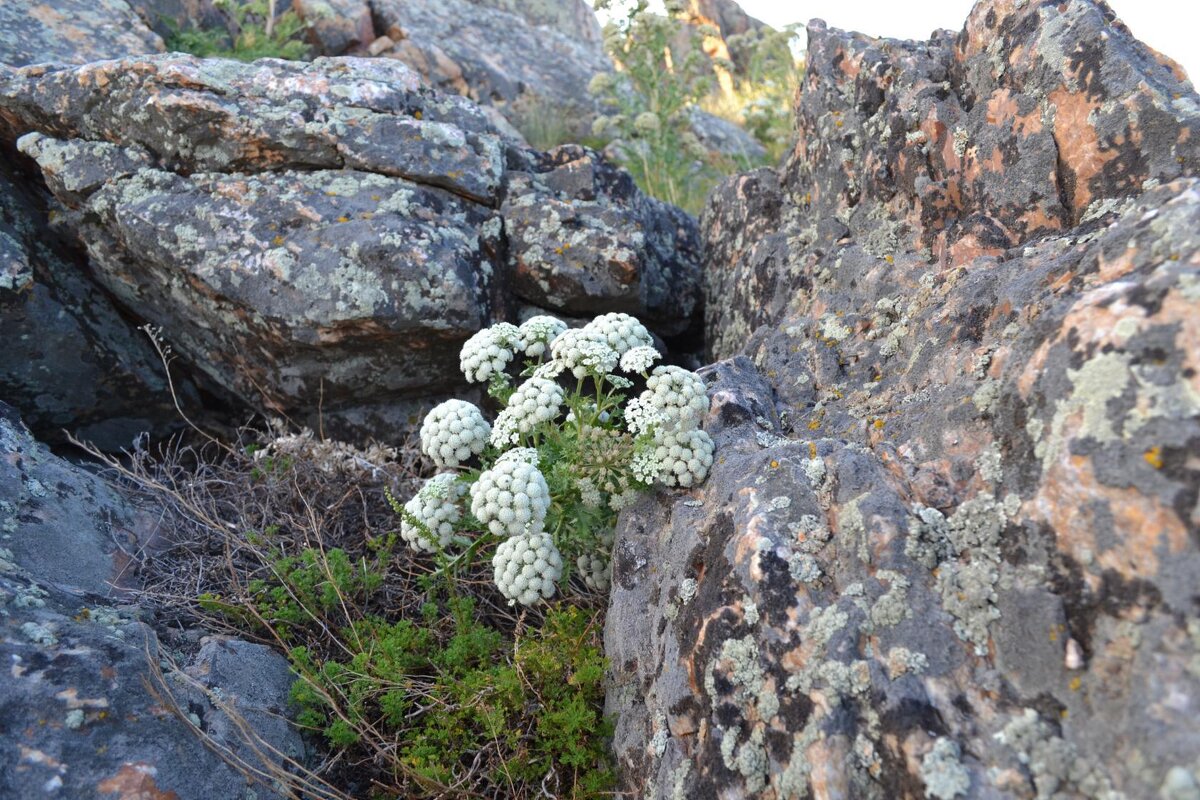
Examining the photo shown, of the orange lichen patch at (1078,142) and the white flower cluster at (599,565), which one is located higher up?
the orange lichen patch at (1078,142)

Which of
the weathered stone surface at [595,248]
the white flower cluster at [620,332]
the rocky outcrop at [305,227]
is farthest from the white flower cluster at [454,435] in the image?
the weathered stone surface at [595,248]

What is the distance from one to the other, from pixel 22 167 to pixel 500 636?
5.09 metres

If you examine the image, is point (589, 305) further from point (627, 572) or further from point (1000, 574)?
point (1000, 574)

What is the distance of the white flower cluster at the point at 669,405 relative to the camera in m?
3.22

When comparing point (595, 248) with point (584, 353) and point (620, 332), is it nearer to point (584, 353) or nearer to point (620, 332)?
point (620, 332)

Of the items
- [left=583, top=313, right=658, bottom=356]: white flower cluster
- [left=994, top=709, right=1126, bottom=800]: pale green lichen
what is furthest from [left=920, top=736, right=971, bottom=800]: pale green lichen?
[left=583, top=313, right=658, bottom=356]: white flower cluster

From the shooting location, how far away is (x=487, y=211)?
5.61 meters

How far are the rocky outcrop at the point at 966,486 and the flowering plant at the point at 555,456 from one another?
8.3 inches

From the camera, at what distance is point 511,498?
10.3 feet

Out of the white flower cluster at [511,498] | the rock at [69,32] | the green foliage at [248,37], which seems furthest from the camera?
the green foliage at [248,37]

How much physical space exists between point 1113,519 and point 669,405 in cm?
165

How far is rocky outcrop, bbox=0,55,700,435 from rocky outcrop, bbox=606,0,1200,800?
195 cm

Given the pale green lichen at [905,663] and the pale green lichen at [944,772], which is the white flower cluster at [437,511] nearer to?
the pale green lichen at [905,663]

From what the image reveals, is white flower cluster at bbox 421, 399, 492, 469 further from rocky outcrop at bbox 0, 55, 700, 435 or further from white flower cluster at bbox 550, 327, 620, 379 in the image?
rocky outcrop at bbox 0, 55, 700, 435
